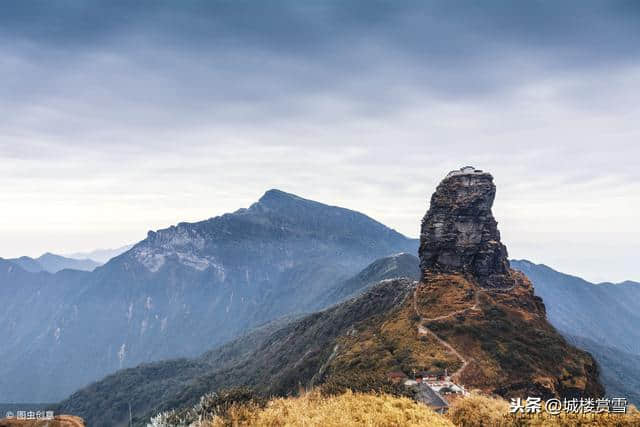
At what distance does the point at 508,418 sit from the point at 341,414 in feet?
26.3

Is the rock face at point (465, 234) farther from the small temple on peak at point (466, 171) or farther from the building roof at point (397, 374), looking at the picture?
the building roof at point (397, 374)

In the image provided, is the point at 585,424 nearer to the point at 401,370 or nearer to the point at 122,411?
the point at 401,370

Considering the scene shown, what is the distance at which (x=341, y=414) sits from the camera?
14.9 meters

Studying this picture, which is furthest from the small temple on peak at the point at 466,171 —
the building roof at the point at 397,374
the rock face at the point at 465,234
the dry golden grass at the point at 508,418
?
the dry golden grass at the point at 508,418

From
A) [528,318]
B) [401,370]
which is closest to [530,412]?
[401,370]

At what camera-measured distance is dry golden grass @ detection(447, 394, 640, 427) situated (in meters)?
15.5

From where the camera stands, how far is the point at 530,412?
56.6 feet

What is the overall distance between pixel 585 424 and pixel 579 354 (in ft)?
182

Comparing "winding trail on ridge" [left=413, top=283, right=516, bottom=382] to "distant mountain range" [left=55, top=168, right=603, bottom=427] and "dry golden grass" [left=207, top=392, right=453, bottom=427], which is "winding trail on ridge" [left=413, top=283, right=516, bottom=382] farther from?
"dry golden grass" [left=207, top=392, right=453, bottom=427]

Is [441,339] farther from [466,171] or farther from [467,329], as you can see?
[466,171]

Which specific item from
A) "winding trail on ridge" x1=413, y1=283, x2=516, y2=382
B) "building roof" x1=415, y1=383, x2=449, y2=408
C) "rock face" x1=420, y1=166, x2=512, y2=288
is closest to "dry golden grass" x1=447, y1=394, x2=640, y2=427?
"building roof" x1=415, y1=383, x2=449, y2=408

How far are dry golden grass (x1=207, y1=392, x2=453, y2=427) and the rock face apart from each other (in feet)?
209

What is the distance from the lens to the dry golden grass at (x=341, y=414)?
1452cm

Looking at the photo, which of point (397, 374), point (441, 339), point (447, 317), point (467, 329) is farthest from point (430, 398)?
point (447, 317)
